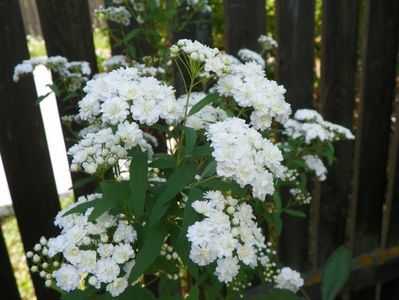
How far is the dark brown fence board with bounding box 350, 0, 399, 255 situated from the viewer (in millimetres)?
2482

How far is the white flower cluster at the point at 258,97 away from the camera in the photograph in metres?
1.32

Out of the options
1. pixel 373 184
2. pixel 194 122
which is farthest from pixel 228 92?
pixel 373 184

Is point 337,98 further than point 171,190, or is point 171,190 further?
point 337,98

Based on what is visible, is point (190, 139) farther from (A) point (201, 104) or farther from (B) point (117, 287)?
(B) point (117, 287)

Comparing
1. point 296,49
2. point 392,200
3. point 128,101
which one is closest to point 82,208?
point 128,101

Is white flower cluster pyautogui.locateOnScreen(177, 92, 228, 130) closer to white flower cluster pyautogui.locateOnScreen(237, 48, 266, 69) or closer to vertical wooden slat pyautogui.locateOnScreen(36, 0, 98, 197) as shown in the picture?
white flower cluster pyautogui.locateOnScreen(237, 48, 266, 69)

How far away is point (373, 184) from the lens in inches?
112

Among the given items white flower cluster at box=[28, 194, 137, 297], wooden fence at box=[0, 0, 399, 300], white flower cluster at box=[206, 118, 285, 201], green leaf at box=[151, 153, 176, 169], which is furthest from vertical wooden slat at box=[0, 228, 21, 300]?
white flower cluster at box=[206, 118, 285, 201]

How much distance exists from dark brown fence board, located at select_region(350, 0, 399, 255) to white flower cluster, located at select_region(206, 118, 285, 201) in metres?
1.53

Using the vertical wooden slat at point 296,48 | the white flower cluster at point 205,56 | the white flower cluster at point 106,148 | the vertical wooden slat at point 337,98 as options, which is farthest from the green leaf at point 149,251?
the vertical wooden slat at point 337,98

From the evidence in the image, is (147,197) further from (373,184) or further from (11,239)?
(11,239)

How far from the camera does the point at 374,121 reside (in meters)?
2.68

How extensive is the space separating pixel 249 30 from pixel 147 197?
1319mm

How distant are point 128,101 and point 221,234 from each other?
40cm
